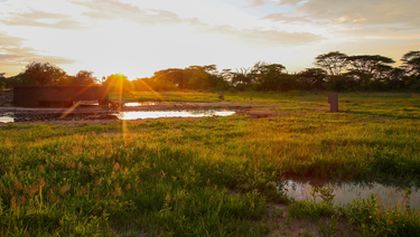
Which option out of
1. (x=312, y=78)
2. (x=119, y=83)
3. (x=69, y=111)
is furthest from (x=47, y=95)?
(x=312, y=78)

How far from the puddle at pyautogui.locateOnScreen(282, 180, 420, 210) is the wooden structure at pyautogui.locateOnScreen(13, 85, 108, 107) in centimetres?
2906

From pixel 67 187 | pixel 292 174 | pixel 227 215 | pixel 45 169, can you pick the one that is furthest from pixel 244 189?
pixel 45 169

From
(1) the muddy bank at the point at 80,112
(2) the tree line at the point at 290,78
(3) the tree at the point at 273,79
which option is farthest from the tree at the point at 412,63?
(1) the muddy bank at the point at 80,112

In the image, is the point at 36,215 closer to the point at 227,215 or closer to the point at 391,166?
the point at 227,215

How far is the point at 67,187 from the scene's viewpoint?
528 cm

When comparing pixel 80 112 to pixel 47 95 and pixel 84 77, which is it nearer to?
pixel 47 95

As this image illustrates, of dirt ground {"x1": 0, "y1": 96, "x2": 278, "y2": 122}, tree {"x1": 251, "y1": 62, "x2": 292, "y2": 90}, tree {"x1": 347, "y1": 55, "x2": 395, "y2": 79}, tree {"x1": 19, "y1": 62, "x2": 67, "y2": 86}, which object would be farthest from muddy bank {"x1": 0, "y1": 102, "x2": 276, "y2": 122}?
tree {"x1": 347, "y1": 55, "x2": 395, "y2": 79}

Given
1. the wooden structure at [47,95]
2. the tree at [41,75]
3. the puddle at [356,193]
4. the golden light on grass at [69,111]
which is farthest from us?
the tree at [41,75]

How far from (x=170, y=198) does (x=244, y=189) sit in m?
1.49

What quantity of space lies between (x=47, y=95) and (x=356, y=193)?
100 ft

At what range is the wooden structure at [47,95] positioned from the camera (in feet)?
103

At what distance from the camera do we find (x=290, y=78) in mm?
68188

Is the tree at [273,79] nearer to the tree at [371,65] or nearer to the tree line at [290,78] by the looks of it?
the tree line at [290,78]

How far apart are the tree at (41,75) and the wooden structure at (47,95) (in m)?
25.5
